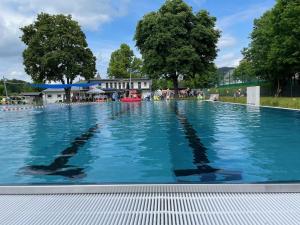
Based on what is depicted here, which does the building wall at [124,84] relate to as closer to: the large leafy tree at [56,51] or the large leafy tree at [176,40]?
the large leafy tree at [56,51]

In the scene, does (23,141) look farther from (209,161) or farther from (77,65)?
(77,65)

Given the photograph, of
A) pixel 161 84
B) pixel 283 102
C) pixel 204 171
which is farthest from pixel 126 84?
pixel 204 171

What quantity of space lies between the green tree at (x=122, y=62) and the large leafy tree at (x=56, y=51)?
2258 centimetres

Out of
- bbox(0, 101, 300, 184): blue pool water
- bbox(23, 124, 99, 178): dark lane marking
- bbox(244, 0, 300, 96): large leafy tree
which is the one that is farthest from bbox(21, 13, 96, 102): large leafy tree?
bbox(23, 124, 99, 178): dark lane marking

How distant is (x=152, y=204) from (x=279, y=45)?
33300 mm

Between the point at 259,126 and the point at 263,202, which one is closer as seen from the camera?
the point at 263,202

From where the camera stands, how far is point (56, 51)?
53688 millimetres

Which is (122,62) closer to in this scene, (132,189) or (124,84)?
(124,84)

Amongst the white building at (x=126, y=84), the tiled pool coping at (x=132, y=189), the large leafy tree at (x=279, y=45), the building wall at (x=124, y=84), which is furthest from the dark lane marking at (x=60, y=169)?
the building wall at (x=124, y=84)

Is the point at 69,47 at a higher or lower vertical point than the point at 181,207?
higher

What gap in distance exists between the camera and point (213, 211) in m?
3.51

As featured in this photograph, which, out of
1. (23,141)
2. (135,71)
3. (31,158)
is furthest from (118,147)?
(135,71)

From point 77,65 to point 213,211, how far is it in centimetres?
5398

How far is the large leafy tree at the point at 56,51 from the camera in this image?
5416 cm
